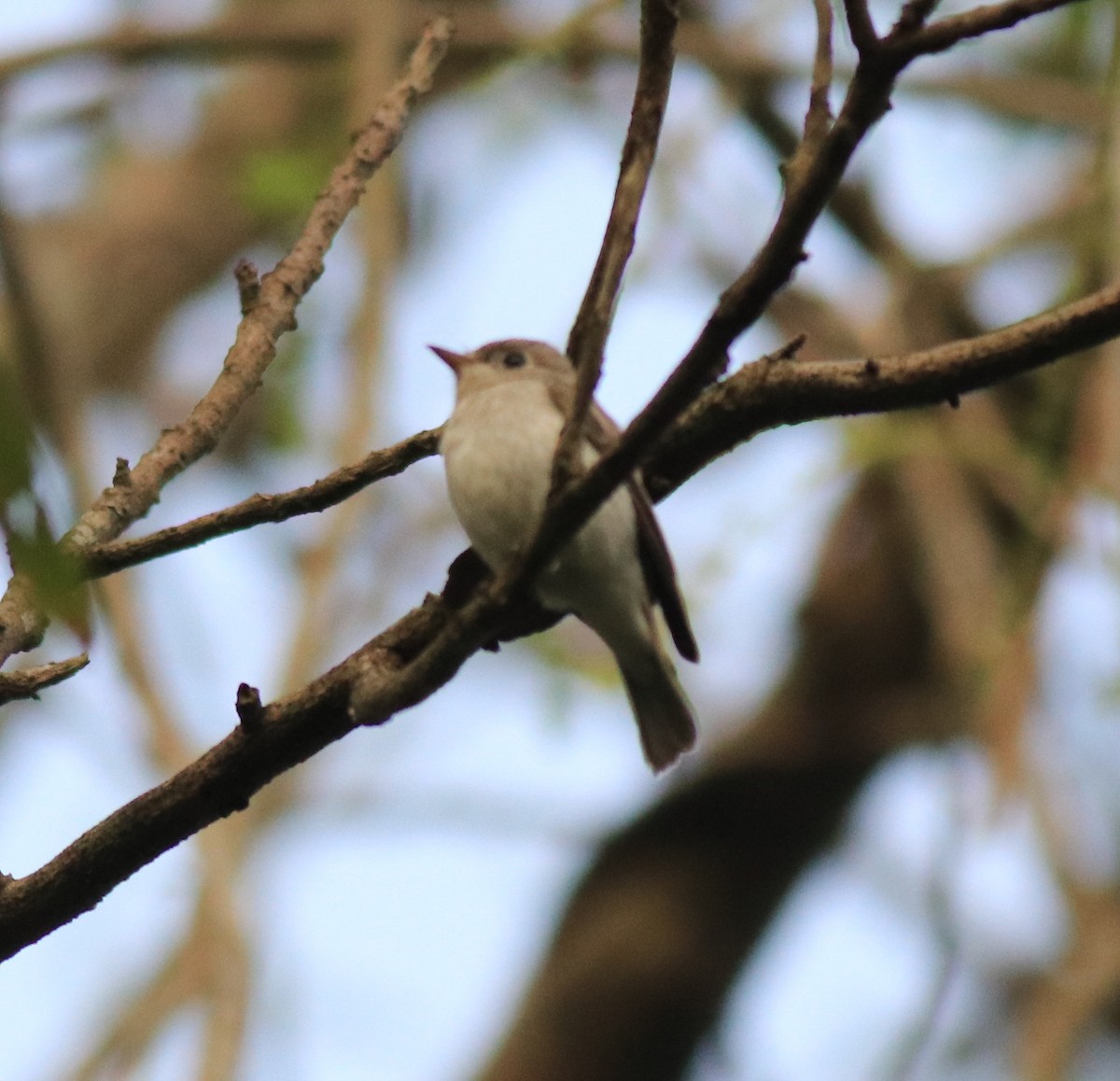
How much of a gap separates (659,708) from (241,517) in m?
1.65

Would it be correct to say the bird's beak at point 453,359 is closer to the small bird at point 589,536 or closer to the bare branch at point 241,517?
the small bird at point 589,536

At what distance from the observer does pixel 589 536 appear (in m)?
3.14

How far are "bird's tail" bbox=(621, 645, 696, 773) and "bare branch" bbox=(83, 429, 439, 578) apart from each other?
141 cm

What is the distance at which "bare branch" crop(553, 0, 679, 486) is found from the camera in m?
1.82

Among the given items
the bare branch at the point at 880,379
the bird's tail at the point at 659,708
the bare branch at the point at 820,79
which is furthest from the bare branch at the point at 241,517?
the bird's tail at the point at 659,708

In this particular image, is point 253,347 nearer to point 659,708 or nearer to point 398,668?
point 398,668

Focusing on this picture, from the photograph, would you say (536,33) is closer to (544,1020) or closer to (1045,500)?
(1045,500)

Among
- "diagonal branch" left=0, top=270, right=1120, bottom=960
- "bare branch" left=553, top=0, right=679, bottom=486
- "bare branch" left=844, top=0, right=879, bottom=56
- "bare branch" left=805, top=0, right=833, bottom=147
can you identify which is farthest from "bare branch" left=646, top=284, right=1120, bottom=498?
"bare branch" left=844, top=0, right=879, bottom=56

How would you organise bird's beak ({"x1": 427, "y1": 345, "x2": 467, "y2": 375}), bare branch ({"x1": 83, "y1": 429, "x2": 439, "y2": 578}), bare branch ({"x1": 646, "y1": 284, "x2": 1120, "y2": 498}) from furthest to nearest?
1. bird's beak ({"x1": 427, "y1": 345, "x2": 467, "y2": 375})
2. bare branch ({"x1": 83, "y1": 429, "x2": 439, "y2": 578})
3. bare branch ({"x1": 646, "y1": 284, "x2": 1120, "y2": 498})

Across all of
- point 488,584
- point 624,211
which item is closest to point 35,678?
point 488,584

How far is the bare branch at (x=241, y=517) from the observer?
6.65 feet

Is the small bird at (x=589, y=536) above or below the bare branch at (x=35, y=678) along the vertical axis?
above

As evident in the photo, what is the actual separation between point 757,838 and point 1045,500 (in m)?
2.25

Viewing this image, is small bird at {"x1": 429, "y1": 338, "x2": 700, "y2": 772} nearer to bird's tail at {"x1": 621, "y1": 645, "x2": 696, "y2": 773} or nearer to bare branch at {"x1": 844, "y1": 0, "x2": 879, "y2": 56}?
bird's tail at {"x1": 621, "y1": 645, "x2": 696, "y2": 773}
